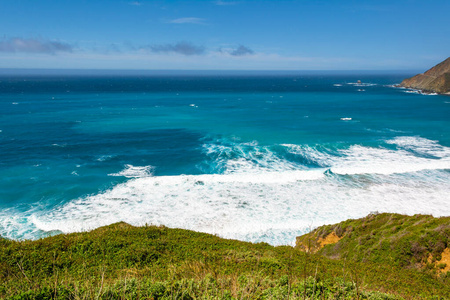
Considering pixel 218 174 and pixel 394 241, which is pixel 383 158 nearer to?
pixel 218 174

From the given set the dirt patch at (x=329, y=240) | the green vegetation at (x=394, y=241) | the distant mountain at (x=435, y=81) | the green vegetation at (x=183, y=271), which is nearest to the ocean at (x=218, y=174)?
the dirt patch at (x=329, y=240)

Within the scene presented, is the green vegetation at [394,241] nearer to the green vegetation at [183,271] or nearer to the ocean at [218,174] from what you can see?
the green vegetation at [183,271]

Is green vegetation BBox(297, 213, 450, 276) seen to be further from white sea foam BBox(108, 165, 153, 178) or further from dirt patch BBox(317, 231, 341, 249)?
white sea foam BBox(108, 165, 153, 178)

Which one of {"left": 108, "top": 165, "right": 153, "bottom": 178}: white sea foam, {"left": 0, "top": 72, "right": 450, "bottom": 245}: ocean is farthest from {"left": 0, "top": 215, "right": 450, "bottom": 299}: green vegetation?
{"left": 108, "top": 165, "right": 153, "bottom": 178}: white sea foam

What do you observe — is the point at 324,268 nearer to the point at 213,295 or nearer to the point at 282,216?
the point at 213,295

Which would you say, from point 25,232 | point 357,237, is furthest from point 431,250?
point 25,232

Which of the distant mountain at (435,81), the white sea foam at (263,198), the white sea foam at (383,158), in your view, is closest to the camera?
the white sea foam at (263,198)
